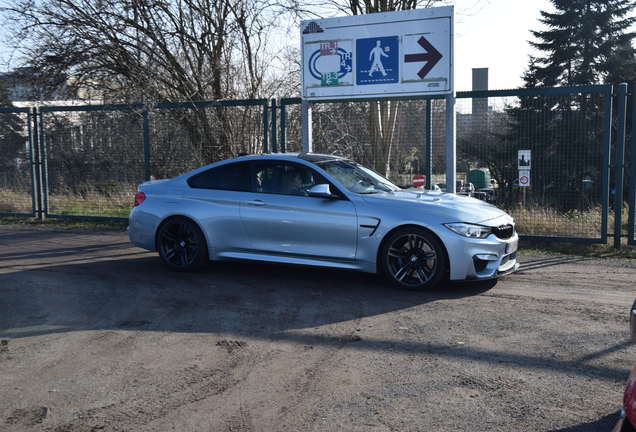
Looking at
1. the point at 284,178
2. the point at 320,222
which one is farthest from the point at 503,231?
the point at 284,178

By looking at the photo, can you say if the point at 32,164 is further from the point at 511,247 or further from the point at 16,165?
the point at 511,247

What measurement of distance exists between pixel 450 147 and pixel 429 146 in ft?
1.81

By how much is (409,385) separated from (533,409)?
2.70 ft

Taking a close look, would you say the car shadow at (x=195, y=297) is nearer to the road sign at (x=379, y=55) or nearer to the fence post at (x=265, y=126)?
the road sign at (x=379, y=55)

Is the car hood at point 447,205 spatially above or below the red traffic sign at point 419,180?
below

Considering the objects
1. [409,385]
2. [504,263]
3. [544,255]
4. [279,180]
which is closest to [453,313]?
[504,263]

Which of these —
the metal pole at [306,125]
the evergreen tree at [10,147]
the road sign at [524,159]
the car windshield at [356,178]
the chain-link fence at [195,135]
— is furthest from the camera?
the evergreen tree at [10,147]

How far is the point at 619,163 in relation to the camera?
362 inches

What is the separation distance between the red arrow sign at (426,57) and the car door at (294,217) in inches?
128

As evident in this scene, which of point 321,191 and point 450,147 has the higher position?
point 450,147

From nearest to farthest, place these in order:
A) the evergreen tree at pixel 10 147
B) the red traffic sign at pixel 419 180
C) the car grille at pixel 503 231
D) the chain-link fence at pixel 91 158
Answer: the car grille at pixel 503 231, the red traffic sign at pixel 419 180, the chain-link fence at pixel 91 158, the evergreen tree at pixel 10 147

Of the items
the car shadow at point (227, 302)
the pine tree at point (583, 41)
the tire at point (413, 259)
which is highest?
the pine tree at point (583, 41)

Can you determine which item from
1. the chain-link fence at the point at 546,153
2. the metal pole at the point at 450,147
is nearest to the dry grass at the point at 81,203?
the metal pole at the point at 450,147

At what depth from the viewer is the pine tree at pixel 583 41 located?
111 feet
